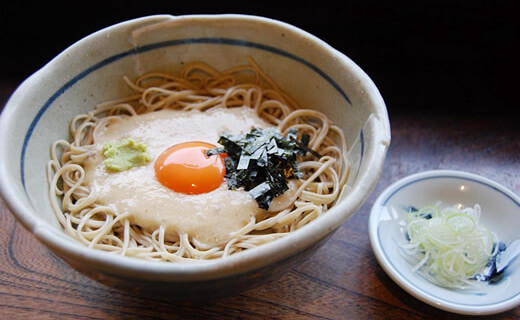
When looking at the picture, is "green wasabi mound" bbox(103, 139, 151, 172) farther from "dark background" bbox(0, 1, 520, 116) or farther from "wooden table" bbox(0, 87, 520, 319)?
"dark background" bbox(0, 1, 520, 116)

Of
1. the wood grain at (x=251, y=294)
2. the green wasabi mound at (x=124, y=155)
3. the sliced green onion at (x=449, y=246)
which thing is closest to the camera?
the wood grain at (x=251, y=294)

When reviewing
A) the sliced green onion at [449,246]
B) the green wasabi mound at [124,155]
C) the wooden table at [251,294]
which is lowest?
the sliced green onion at [449,246]

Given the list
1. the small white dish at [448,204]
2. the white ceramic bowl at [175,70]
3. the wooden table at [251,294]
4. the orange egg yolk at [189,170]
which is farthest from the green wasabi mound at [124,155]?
the small white dish at [448,204]

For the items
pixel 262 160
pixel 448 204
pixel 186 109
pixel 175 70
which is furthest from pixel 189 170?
pixel 448 204

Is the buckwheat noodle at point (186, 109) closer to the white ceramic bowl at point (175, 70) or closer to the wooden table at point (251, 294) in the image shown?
the white ceramic bowl at point (175, 70)

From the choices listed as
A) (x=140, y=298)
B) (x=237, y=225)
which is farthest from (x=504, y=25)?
(x=140, y=298)

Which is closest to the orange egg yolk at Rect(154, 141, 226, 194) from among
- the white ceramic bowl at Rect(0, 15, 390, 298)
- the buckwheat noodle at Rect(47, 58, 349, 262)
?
the buckwheat noodle at Rect(47, 58, 349, 262)

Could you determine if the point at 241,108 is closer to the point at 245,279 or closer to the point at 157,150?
the point at 157,150
